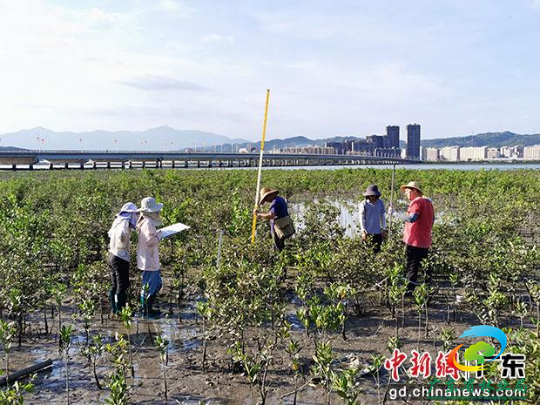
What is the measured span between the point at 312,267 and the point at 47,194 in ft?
49.1

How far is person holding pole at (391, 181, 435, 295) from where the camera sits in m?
7.43

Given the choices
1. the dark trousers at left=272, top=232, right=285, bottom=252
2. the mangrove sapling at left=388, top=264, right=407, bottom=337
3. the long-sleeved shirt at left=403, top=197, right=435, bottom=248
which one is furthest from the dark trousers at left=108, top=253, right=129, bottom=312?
the long-sleeved shirt at left=403, top=197, right=435, bottom=248

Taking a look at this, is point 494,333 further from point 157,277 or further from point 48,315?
point 48,315

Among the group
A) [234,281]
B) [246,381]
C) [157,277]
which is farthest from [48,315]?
[246,381]

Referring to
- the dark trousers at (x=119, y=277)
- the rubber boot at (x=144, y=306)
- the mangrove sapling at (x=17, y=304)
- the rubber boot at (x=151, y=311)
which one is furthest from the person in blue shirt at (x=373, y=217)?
the mangrove sapling at (x=17, y=304)

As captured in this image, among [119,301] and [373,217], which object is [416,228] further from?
[119,301]

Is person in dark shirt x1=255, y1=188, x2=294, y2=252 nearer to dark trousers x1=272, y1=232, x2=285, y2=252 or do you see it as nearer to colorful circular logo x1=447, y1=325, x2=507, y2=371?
dark trousers x1=272, y1=232, x2=285, y2=252

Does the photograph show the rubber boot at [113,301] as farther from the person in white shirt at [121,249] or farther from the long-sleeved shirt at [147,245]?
the long-sleeved shirt at [147,245]

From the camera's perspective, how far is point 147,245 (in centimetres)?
699

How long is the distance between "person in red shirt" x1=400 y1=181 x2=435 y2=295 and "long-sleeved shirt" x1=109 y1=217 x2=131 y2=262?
14.9 ft

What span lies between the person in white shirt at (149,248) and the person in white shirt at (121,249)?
180mm

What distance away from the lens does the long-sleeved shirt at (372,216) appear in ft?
28.1

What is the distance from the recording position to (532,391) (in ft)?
11.3

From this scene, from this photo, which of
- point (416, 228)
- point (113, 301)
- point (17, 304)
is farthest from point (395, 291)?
point (17, 304)
